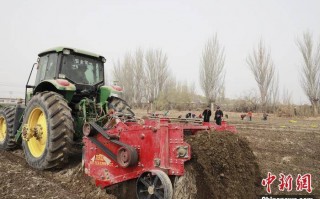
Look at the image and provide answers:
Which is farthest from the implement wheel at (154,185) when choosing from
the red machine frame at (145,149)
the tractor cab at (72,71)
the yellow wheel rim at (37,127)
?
the tractor cab at (72,71)

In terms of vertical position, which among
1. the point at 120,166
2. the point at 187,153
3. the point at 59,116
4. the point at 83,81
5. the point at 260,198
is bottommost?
the point at 260,198

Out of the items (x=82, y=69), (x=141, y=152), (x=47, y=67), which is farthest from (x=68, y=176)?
(x=47, y=67)

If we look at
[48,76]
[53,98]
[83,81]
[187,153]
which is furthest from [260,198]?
[48,76]

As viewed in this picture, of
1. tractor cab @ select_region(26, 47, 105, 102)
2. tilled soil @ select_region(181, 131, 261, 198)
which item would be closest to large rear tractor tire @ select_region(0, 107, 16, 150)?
tractor cab @ select_region(26, 47, 105, 102)

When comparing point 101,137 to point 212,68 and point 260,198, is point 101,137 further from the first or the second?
point 212,68

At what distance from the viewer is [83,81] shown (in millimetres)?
6562

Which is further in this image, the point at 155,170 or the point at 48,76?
the point at 48,76

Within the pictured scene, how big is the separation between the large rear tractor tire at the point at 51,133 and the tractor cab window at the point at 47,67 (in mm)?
933

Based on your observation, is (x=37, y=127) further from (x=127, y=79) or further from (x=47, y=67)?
(x=127, y=79)

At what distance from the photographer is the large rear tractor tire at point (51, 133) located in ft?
16.4

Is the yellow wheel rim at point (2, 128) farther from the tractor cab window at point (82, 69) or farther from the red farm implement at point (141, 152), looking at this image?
the red farm implement at point (141, 152)

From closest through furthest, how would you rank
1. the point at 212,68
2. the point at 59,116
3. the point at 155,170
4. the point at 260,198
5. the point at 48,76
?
the point at 155,170 < the point at 260,198 < the point at 59,116 < the point at 48,76 < the point at 212,68

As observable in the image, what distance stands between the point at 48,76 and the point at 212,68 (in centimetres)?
2550

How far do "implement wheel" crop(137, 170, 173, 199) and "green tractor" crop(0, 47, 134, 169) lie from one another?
4.52ft
